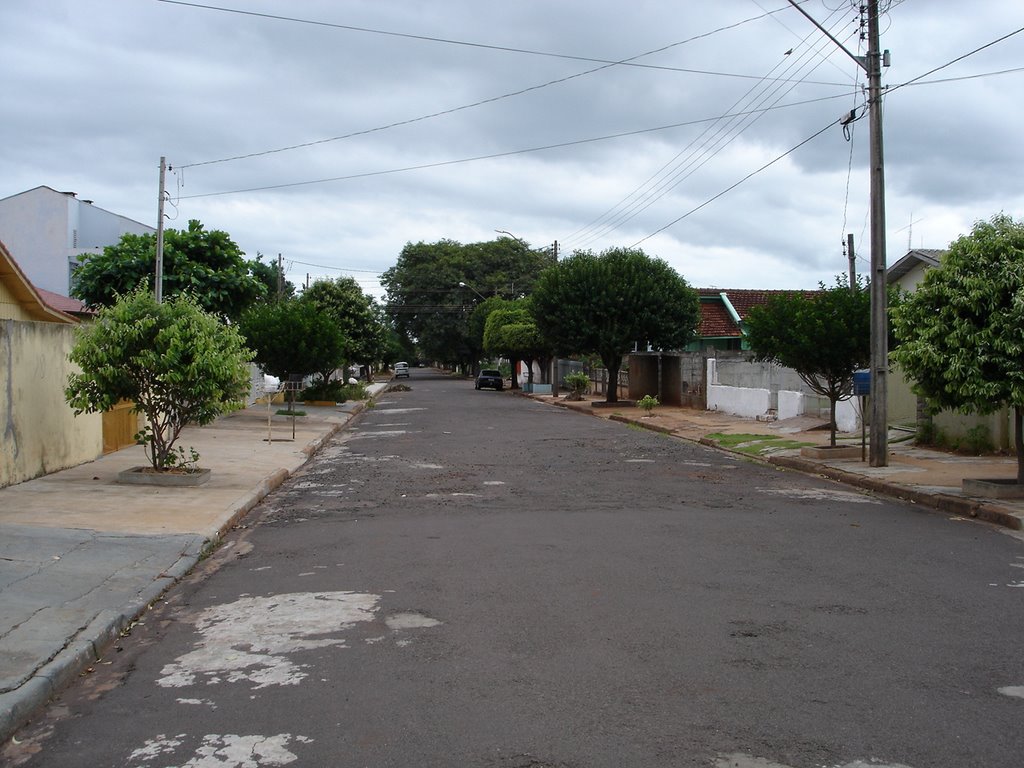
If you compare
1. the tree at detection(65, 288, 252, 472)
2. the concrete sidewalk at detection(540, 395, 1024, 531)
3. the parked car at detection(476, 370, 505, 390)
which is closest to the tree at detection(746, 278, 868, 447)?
the concrete sidewalk at detection(540, 395, 1024, 531)

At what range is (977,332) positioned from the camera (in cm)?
1212

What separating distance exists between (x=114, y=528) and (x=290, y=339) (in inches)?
880

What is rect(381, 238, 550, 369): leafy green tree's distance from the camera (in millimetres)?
81625

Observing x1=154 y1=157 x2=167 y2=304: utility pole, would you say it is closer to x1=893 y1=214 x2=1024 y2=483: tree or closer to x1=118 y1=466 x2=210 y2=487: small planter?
x1=118 y1=466 x2=210 y2=487: small planter

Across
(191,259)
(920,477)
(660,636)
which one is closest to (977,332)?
(920,477)

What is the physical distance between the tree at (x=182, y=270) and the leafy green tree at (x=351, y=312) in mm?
18219

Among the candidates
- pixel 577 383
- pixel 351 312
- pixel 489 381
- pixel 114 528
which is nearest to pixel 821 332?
pixel 114 528

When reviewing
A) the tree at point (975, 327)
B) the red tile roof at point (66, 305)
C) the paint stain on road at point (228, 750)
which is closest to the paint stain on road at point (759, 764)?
the paint stain on road at point (228, 750)

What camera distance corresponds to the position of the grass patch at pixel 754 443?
803 inches

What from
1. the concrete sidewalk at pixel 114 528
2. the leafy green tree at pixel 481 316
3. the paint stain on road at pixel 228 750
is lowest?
the paint stain on road at pixel 228 750

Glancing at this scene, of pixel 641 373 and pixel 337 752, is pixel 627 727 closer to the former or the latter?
pixel 337 752

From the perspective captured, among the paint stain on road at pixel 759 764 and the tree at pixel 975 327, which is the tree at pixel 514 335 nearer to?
the tree at pixel 975 327

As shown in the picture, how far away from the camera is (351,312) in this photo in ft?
152

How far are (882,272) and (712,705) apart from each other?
1298 cm
